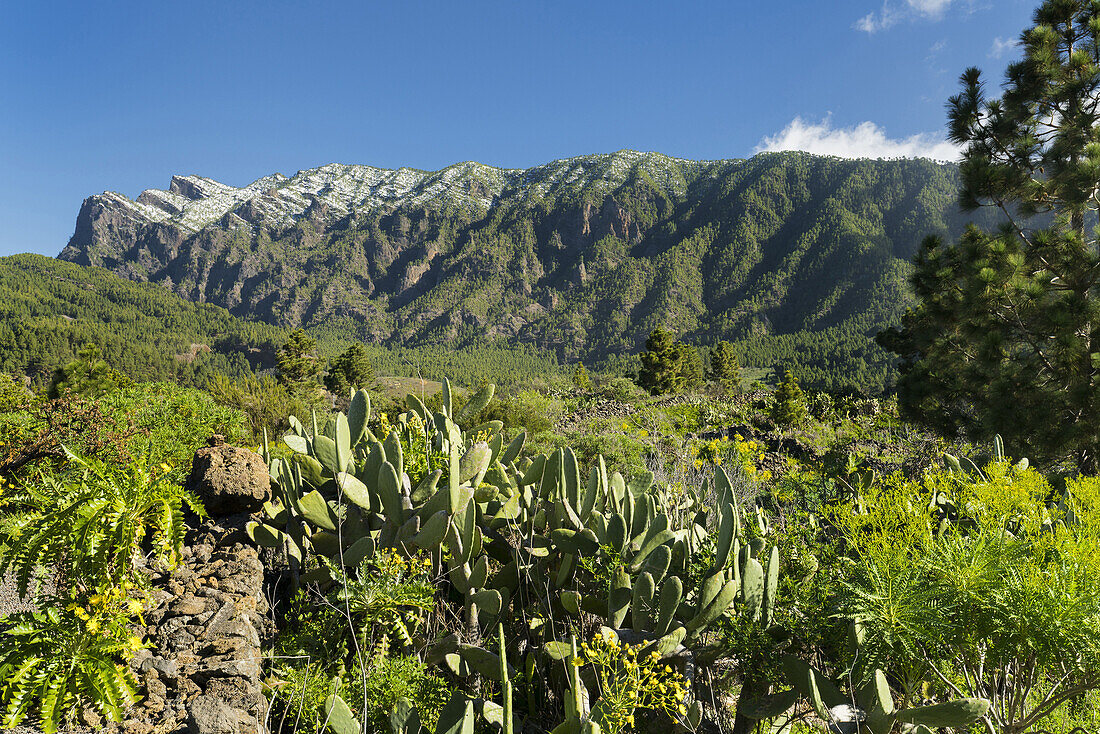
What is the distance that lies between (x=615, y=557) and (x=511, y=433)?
575 centimetres

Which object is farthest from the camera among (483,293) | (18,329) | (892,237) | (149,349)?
(483,293)

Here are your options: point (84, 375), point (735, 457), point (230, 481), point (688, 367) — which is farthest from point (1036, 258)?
point (688, 367)

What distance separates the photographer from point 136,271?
17612 cm

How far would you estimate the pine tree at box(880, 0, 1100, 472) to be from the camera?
241 inches

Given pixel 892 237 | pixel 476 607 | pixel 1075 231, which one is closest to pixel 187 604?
pixel 476 607

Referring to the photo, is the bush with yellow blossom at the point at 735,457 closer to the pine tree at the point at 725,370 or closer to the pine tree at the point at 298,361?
the pine tree at the point at 725,370

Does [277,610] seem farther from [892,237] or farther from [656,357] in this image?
[892,237]

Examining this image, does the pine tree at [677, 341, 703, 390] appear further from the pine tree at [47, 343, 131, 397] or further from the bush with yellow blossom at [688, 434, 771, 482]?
the pine tree at [47, 343, 131, 397]

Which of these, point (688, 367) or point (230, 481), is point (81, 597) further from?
point (688, 367)

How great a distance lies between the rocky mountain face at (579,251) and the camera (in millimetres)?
115000

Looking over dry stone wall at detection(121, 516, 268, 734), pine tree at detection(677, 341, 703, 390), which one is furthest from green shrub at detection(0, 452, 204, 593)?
pine tree at detection(677, 341, 703, 390)

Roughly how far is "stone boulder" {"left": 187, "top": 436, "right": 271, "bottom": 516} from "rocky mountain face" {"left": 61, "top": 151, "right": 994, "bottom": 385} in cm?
9484

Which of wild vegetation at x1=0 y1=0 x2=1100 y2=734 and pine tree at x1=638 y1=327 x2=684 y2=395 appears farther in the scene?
pine tree at x1=638 y1=327 x2=684 y2=395

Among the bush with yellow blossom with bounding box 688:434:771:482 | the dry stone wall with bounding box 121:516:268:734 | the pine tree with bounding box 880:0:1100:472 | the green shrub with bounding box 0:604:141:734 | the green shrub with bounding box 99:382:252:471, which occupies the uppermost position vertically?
the pine tree with bounding box 880:0:1100:472
